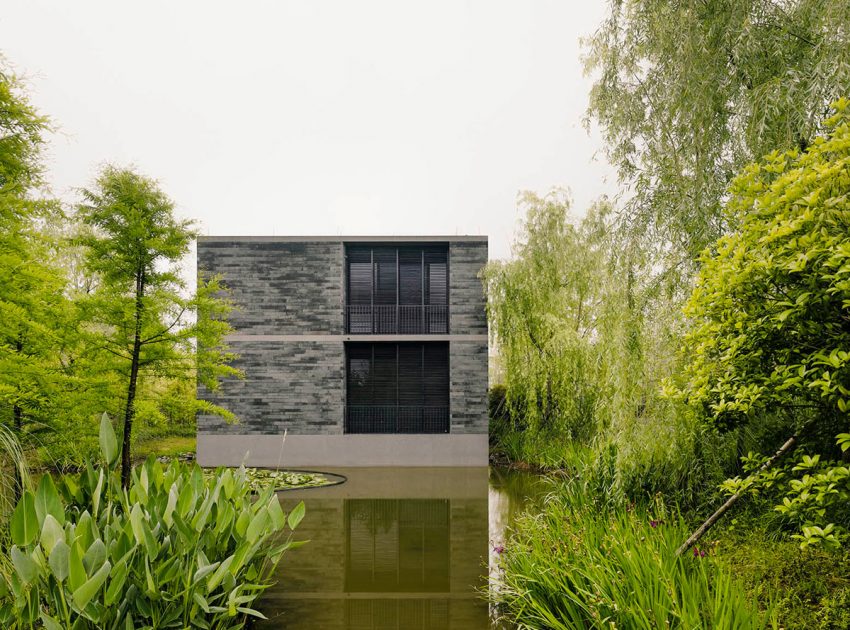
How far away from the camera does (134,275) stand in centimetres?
754

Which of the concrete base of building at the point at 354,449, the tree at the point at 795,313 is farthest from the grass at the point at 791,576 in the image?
the concrete base of building at the point at 354,449

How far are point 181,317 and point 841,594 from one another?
7907mm

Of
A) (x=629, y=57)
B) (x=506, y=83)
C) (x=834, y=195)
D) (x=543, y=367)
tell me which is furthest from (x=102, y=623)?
(x=506, y=83)

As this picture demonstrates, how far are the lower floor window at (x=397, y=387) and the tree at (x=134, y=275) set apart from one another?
226 inches

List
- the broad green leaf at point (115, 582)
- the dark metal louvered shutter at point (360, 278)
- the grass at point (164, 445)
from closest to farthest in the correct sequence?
the broad green leaf at point (115, 582)
the dark metal louvered shutter at point (360, 278)
the grass at point (164, 445)

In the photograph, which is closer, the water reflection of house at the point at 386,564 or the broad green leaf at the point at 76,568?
the broad green leaf at the point at 76,568

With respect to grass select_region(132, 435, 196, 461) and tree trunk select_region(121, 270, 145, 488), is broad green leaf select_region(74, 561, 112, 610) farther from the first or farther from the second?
grass select_region(132, 435, 196, 461)

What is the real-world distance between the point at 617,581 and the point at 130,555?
9.46 feet

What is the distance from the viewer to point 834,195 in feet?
9.59

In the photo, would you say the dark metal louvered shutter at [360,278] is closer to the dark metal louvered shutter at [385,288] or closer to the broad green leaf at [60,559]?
the dark metal louvered shutter at [385,288]

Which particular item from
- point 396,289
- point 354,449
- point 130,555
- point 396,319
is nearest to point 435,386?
point 396,319

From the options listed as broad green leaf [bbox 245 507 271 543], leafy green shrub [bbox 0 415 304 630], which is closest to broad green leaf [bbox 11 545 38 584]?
leafy green shrub [bbox 0 415 304 630]

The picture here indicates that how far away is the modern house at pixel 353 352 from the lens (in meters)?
12.7

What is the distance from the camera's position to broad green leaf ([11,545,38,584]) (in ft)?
7.88
